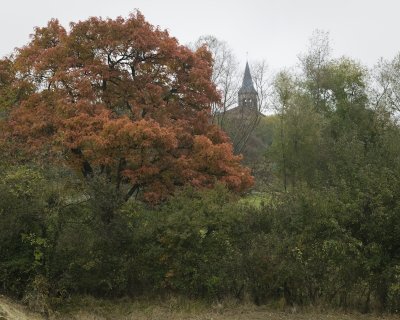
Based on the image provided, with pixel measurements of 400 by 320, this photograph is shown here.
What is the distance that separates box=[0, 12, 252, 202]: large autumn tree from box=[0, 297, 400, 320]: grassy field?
292cm

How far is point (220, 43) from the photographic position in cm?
4006

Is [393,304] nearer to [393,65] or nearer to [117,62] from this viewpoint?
[117,62]

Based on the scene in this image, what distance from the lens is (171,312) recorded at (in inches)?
→ 399

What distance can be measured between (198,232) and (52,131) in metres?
5.75

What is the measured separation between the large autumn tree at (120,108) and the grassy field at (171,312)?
2.92 metres

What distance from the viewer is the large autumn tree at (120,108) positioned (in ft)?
40.4

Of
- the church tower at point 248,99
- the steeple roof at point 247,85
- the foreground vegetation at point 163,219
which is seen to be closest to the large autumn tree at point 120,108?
the foreground vegetation at point 163,219

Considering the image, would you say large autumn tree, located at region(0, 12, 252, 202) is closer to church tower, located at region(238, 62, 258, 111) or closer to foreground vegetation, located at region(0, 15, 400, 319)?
foreground vegetation, located at region(0, 15, 400, 319)

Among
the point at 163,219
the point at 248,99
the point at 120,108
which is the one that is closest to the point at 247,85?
the point at 248,99

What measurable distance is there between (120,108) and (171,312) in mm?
7182

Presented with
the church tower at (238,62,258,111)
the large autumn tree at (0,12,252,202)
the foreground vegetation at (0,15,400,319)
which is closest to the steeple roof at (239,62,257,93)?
the church tower at (238,62,258,111)

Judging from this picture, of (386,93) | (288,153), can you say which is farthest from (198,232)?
(386,93)

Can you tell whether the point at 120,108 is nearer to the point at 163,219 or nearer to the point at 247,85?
the point at 163,219

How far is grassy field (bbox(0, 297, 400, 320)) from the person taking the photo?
954 centimetres
